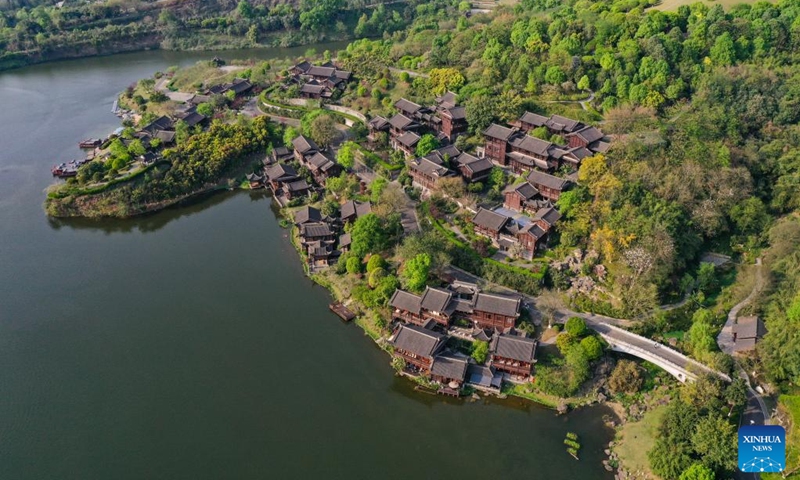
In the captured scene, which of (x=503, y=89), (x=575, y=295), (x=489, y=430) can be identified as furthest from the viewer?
(x=503, y=89)

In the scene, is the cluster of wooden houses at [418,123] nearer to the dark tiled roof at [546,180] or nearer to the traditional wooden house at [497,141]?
the traditional wooden house at [497,141]

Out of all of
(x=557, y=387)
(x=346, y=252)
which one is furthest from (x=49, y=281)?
(x=557, y=387)

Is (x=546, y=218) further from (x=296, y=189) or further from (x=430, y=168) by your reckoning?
(x=296, y=189)

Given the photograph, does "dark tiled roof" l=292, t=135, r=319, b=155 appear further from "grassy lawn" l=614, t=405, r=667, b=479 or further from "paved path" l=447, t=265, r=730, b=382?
"grassy lawn" l=614, t=405, r=667, b=479

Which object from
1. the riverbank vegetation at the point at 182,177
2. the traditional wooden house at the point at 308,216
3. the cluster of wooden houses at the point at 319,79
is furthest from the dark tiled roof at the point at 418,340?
the cluster of wooden houses at the point at 319,79

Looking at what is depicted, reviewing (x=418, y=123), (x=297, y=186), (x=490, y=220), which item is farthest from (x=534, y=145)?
(x=297, y=186)

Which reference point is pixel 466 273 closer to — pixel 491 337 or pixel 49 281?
pixel 491 337
